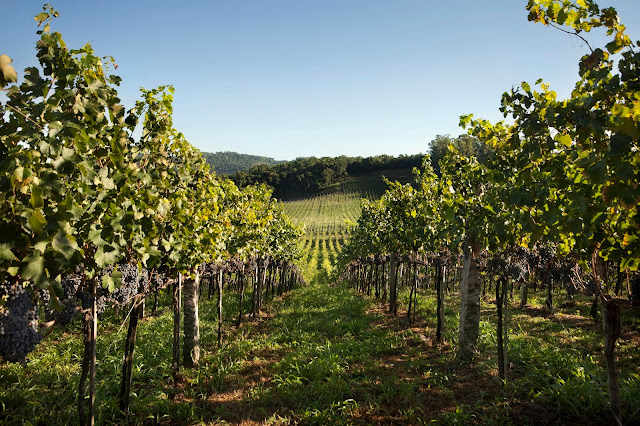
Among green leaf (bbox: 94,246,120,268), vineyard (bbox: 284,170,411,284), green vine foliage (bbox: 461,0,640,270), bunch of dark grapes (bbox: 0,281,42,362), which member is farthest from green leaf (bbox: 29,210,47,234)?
vineyard (bbox: 284,170,411,284)

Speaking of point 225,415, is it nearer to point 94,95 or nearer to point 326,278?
point 94,95

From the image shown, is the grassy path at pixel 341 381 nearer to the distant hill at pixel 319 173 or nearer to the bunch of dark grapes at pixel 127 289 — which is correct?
the bunch of dark grapes at pixel 127 289

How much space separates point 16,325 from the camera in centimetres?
400

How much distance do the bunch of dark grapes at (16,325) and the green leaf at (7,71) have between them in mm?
3173

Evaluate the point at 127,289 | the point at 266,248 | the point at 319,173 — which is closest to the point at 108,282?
the point at 127,289

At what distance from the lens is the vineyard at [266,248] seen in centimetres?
245

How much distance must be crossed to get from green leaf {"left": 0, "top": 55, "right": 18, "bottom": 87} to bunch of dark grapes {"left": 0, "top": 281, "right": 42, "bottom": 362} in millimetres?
3173

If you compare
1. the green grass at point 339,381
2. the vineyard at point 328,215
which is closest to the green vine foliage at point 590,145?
the green grass at point 339,381

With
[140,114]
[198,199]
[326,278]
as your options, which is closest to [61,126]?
[140,114]

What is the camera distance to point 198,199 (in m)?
7.11

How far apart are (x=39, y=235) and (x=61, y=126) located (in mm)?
791

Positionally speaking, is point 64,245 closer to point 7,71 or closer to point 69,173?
point 69,173

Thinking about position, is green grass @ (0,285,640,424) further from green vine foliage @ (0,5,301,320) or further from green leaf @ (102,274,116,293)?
green leaf @ (102,274,116,293)

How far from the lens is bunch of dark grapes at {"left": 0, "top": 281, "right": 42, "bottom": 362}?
3.97 metres
